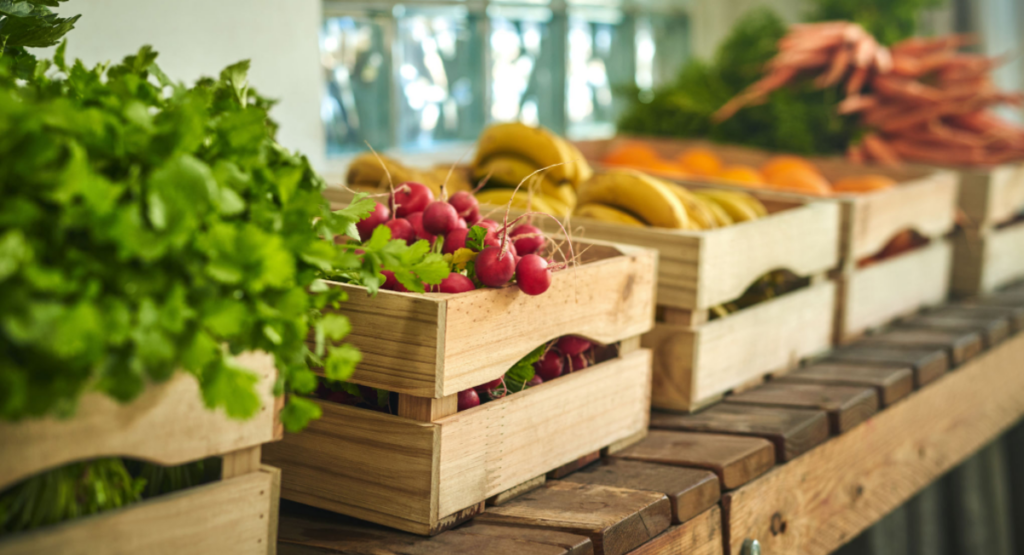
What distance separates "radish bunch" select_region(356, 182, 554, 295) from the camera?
0.87 metres

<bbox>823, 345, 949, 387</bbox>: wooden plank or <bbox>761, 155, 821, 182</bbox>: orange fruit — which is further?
<bbox>761, 155, 821, 182</bbox>: orange fruit

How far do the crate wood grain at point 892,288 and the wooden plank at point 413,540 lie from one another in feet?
3.12

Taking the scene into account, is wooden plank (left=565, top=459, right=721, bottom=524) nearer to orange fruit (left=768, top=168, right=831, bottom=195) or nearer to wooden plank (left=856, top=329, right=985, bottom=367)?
wooden plank (left=856, top=329, right=985, bottom=367)

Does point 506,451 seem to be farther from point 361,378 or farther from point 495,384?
point 361,378

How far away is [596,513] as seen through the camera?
92cm

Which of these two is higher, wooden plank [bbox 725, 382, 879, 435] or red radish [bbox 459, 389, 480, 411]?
red radish [bbox 459, 389, 480, 411]

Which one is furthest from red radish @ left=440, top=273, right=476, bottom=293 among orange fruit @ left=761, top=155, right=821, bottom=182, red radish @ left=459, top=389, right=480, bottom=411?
orange fruit @ left=761, top=155, right=821, bottom=182

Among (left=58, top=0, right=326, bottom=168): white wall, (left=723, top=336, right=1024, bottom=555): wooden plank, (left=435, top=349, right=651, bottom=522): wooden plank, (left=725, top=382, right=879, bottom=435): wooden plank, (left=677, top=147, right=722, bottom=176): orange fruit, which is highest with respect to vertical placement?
(left=58, top=0, right=326, bottom=168): white wall

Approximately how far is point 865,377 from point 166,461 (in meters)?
1.15

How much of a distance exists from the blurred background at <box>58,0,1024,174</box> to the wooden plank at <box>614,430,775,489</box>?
3.53 ft

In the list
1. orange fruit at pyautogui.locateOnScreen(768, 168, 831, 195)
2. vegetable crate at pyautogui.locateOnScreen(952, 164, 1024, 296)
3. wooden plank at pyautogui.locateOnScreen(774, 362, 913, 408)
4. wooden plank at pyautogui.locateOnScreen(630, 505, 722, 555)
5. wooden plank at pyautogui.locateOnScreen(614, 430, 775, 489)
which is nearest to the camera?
wooden plank at pyautogui.locateOnScreen(630, 505, 722, 555)

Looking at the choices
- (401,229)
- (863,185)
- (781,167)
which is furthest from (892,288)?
(401,229)

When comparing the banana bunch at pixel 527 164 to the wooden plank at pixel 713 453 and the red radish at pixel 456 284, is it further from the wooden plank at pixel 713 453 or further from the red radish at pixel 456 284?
the red radish at pixel 456 284

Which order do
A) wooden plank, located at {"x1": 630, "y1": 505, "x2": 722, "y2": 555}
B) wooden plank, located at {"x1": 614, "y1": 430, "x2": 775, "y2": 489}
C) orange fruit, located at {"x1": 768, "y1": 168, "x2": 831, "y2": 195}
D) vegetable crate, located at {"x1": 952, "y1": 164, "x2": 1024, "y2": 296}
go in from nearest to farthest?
wooden plank, located at {"x1": 630, "y1": 505, "x2": 722, "y2": 555} < wooden plank, located at {"x1": 614, "y1": 430, "x2": 775, "y2": 489} < orange fruit, located at {"x1": 768, "y1": 168, "x2": 831, "y2": 195} < vegetable crate, located at {"x1": 952, "y1": 164, "x2": 1024, "y2": 296}
